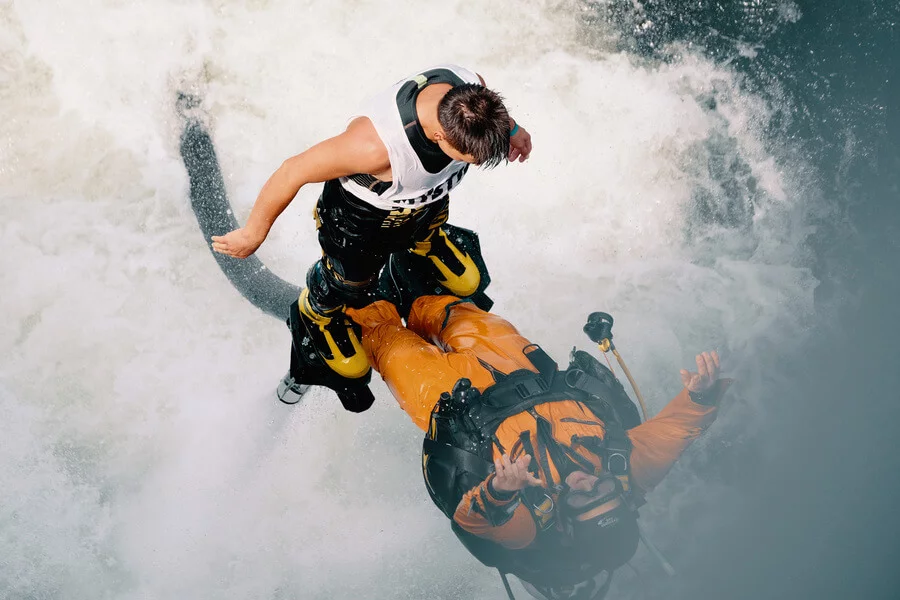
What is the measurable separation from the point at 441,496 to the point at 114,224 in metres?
2.24

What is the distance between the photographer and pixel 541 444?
2.47 m

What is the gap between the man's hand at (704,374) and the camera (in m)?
2.52

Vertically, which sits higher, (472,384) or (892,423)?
(892,423)

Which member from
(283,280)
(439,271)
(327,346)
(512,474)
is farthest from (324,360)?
(283,280)

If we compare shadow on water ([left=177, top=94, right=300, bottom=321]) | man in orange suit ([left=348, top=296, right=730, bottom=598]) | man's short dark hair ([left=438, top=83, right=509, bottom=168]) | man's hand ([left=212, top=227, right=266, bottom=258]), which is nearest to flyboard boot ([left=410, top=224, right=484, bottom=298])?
man in orange suit ([left=348, top=296, right=730, bottom=598])

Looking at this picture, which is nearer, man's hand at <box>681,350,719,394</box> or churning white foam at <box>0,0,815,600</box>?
man's hand at <box>681,350,719,394</box>

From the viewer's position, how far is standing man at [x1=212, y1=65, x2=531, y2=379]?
1.66 metres

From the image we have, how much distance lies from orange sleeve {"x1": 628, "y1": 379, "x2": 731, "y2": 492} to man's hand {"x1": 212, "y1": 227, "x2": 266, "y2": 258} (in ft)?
5.11

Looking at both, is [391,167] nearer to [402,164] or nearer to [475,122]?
A: [402,164]

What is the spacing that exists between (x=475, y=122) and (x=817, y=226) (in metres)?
3.11

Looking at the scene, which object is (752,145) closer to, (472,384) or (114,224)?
(472,384)

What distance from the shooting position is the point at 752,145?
398 cm

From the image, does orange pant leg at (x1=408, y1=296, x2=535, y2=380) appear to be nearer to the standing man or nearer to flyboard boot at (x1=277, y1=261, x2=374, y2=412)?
flyboard boot at (x1=277, y1=261, x2=374, y2=412)

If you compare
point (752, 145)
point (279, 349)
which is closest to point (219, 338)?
point (279, 349)
